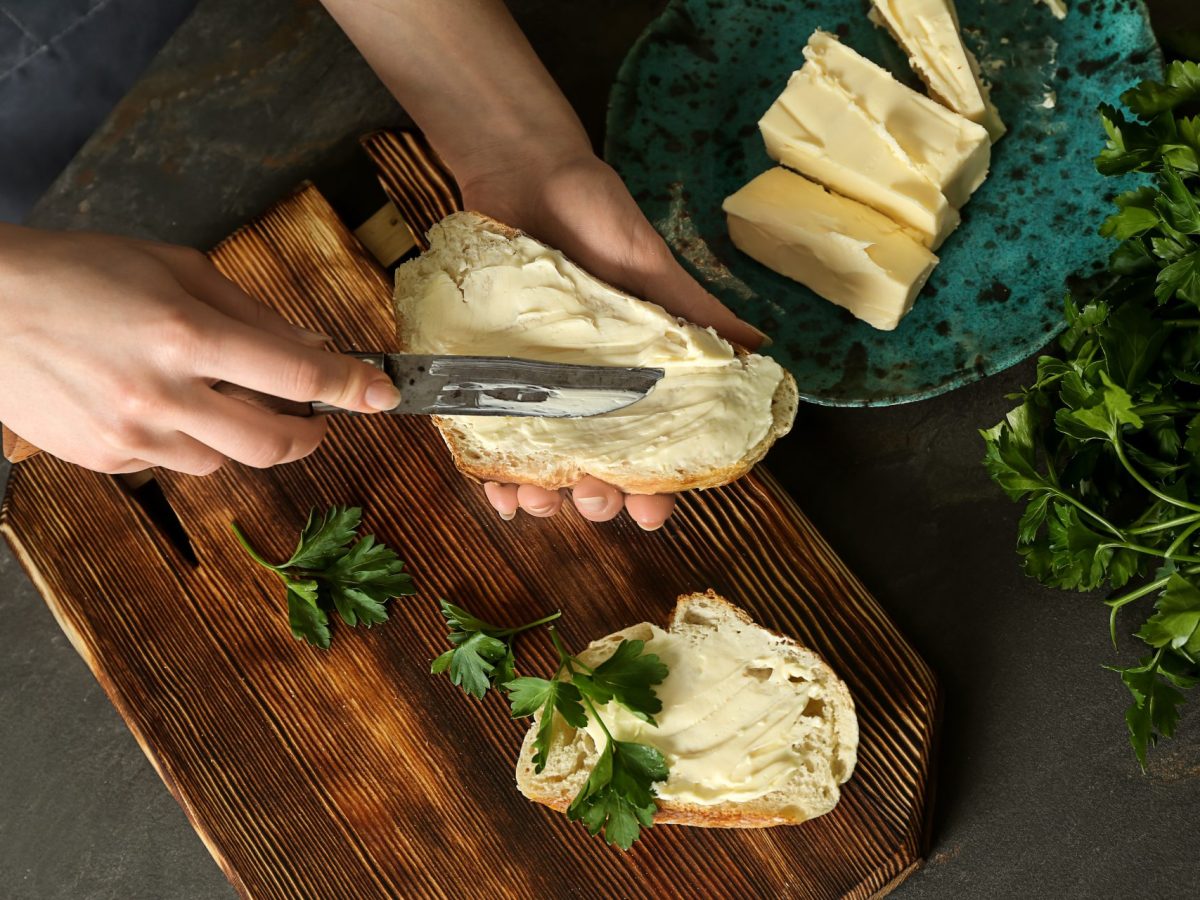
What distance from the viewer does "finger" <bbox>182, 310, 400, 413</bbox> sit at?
175 cm

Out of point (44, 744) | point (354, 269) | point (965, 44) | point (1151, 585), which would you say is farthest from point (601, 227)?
point (44, 744)

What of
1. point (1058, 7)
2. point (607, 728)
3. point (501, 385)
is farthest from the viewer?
point (1058, 7)

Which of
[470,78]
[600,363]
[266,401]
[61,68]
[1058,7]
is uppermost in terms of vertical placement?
[61,68]

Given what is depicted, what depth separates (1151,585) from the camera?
2.02 meters

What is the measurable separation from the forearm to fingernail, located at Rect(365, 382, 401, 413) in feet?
2.83

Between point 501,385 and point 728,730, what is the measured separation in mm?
989

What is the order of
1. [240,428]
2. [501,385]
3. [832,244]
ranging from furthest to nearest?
[832,244]
[501,385]
[240,428]

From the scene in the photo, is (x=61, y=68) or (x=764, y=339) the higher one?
(x=61, y=68)

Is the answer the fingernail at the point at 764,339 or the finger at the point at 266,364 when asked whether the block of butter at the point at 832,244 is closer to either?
the fingernail at the point at 764,339

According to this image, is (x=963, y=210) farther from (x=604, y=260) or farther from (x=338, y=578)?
(x=338, y=578)

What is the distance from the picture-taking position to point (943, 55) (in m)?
2.59

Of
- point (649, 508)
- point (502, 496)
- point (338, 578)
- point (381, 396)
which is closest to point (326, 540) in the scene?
point (338, 578)

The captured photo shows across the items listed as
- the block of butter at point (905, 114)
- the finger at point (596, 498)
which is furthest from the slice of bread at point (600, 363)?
the block of butter at point (905, 114)

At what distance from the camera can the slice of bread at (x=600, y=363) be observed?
2227 mm
